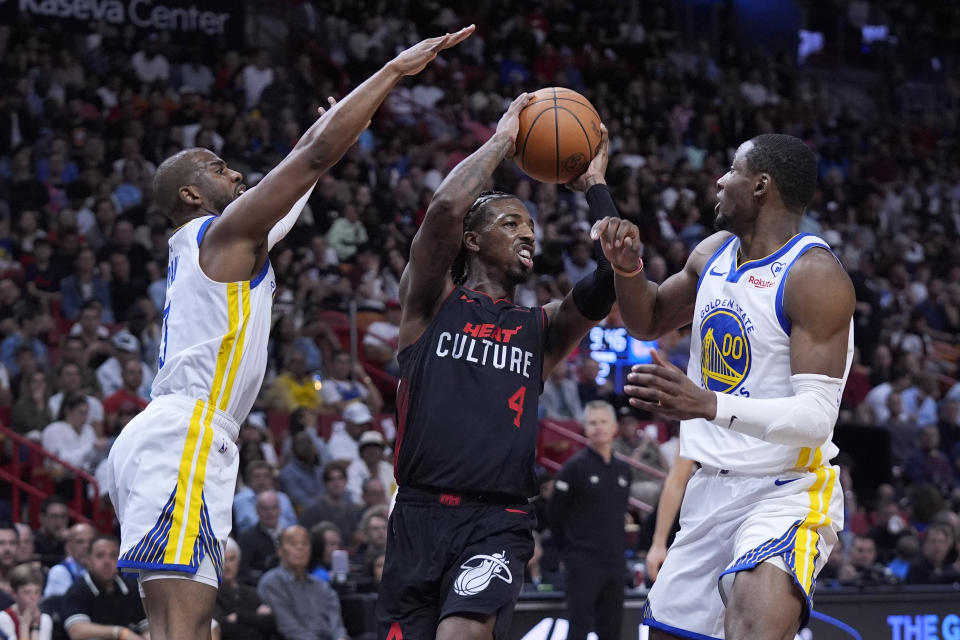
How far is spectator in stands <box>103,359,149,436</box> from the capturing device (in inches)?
414

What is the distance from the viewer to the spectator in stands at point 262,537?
9469mm

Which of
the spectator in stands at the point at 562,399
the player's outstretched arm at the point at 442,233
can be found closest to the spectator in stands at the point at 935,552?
the spectator in stands at the point at 562,399

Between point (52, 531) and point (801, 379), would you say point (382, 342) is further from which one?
point (801, 379)

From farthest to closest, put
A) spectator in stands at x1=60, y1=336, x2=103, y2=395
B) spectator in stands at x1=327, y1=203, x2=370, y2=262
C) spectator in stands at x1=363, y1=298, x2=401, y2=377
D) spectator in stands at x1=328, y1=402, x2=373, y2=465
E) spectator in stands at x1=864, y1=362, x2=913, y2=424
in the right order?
spectator in stands at x1=864, y1=362, x2=913, y2=424 < spectator in stands at x1=327, y1=203, x2=370, y2=262 < spectator in stands at x1=363, y1=298, x2=401, y2=377 < spectator in stands at x1=328, y1=402, x2=373, y2=465 < spectator in stands at x1=60, y1=336, x2=103, y2=395

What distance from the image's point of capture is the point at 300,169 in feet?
Answer: 14.7

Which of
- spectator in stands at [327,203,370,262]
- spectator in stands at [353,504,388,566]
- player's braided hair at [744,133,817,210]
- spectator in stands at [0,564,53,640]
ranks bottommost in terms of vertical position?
spectator in stands at [0,564,53,640]

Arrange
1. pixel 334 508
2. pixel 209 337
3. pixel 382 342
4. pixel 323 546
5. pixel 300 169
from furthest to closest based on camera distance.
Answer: pixel 382 342 → pixel 334 508 → pixel 323 546 → pixel 209 337 → pixel 300 169

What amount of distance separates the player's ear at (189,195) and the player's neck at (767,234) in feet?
6.88

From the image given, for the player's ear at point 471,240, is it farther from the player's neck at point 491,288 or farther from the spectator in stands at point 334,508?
the spectator in stands at point 334,508

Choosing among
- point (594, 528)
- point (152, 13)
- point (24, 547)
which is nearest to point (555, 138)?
point (594, 528)

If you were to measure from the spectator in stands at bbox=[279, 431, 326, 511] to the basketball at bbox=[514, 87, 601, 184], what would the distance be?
6.09 m

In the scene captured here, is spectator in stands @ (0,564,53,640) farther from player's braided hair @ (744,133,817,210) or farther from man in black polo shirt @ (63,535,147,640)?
player's braided hair @ (744,133,817,210)

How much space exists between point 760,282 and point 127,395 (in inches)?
297

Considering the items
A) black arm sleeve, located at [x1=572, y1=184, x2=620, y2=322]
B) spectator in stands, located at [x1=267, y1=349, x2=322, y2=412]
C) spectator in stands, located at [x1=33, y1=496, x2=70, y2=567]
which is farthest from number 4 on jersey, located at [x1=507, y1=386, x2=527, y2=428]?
spectator in stands, located at [x1=267, y1=349, x2=322, y2=412]
